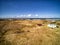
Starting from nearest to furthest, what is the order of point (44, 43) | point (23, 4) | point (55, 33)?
point (44, 43) < point (55, 33) < point (23, 4)

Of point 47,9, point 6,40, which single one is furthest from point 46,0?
point 6,40

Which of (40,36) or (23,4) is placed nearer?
(40,36)

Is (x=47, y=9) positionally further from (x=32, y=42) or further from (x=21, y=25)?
(x=32, y=42)

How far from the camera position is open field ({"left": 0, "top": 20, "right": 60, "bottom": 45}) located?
1.68 meters

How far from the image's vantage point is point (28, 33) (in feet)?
5.89

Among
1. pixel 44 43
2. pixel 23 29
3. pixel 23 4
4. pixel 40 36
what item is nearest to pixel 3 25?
pixel 23 29

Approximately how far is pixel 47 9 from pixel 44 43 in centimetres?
85

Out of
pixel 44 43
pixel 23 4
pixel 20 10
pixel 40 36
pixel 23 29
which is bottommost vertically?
pixel 44 43

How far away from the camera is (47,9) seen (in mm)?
1984

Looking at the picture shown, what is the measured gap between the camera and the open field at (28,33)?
1.68m

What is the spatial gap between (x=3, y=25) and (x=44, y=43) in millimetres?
1029

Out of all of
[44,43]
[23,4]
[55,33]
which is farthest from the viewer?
[23,4]

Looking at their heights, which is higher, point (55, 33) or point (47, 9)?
point (47, 9)

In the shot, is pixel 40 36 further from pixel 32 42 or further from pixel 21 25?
pixel 21 25
